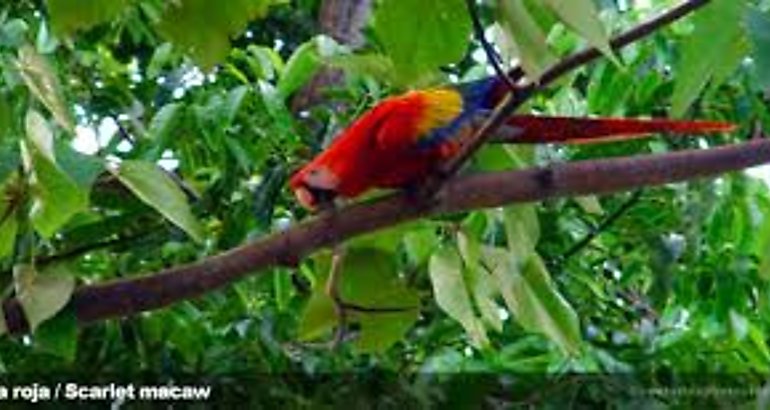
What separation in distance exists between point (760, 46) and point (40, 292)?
443 millimetres

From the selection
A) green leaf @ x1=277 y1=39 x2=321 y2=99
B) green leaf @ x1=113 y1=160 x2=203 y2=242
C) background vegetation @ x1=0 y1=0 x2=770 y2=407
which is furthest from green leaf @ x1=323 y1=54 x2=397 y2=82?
green leaf @ x1=277 y1=39 x2=321 y2=99

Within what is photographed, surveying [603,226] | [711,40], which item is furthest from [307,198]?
[603,226]

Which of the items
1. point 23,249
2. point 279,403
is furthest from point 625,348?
point 23,249

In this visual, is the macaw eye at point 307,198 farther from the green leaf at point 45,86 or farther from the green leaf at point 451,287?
the green leaf at point 45,86

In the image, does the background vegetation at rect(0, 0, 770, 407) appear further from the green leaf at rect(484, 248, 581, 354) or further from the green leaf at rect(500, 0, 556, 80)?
the green leaf at rect(500, 0, 556, 80)

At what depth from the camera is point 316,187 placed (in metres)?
0.85

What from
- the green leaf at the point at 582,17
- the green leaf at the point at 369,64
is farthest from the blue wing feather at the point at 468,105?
the green leaf at the point at 582,17

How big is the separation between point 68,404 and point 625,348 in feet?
1.93

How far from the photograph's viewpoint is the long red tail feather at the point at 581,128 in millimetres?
784

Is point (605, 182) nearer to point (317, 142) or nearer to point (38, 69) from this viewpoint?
point (38, 69)

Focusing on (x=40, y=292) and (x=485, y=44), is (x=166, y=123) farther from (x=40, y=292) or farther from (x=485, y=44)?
(x=485, y=44)

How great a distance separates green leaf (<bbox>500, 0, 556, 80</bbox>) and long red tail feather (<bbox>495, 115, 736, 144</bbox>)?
30 centimetres

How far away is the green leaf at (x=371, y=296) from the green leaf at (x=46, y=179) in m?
0.25

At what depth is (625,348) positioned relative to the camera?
1311 mm
